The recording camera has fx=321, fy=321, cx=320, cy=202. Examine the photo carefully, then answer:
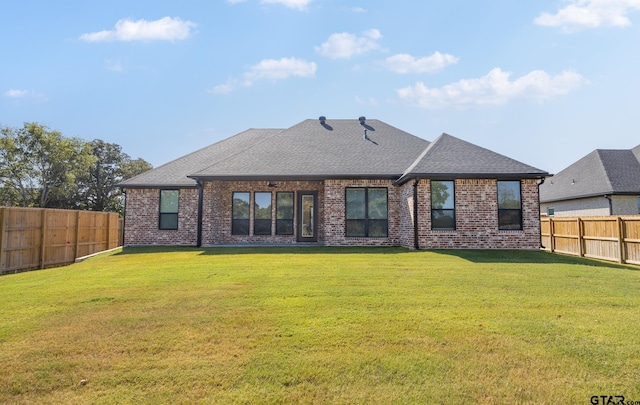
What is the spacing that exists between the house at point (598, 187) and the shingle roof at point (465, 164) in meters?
10.1

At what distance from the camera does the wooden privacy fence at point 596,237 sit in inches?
375

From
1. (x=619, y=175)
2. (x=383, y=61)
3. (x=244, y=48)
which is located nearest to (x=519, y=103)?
(x=383, y=61)

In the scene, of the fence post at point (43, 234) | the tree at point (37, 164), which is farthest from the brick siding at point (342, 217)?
the tree at point (37, 164)

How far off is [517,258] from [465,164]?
4.15 m

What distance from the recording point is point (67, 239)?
1227 cm

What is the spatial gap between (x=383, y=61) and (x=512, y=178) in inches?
273

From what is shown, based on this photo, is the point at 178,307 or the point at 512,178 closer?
the point at 178,307

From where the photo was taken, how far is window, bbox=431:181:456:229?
12273 mm

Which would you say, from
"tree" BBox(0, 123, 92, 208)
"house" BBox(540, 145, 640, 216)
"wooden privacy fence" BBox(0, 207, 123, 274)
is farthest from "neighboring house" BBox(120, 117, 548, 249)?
"tree" BBox(0, 123, 92, 208)

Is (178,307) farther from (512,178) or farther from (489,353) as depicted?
(512,178)

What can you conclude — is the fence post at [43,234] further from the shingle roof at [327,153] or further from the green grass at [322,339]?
the shingle roof at [327,153]

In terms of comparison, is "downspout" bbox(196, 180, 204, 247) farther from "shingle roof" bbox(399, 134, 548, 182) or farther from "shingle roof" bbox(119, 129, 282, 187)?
"shingle roof" bbox(399, 134, 548, 182)

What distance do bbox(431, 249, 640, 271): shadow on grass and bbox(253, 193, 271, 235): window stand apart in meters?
7.45

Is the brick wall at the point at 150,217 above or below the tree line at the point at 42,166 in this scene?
below
